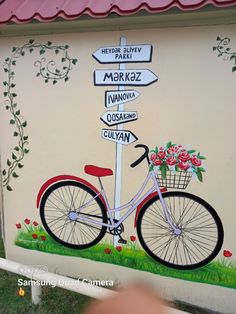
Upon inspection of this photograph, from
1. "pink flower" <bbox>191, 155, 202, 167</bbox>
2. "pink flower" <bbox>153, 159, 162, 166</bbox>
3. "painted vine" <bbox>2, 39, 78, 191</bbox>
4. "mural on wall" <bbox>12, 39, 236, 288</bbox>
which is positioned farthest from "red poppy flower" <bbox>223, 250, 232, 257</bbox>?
"painted vine" <bbox>2, 39, 78, 191</bbox>

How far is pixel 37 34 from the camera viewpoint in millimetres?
3309

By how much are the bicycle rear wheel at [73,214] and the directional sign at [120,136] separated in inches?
21.9

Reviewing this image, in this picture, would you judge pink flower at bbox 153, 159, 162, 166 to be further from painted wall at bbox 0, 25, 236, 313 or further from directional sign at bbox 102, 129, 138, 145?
directional sign at bbox 102, 129, 138, 145

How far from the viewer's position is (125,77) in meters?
3.10

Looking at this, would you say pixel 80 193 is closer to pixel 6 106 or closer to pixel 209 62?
pixel 6 106

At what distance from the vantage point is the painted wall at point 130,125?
2.88 m

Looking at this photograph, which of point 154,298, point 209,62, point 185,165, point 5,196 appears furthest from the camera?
point 5,196

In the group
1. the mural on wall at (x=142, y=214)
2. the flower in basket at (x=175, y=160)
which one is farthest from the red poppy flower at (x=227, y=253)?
the flower in basket at (x=175, y=160)

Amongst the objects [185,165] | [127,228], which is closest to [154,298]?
[185,165]

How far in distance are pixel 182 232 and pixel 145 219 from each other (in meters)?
0.35

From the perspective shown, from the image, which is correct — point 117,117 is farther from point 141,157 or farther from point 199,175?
point 199,175

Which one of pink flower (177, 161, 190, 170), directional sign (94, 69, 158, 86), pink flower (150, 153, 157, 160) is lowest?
pink flower (177, 161, 190, 170)

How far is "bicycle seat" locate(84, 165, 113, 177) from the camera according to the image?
3.33 m

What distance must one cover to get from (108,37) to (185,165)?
1.29 metres
